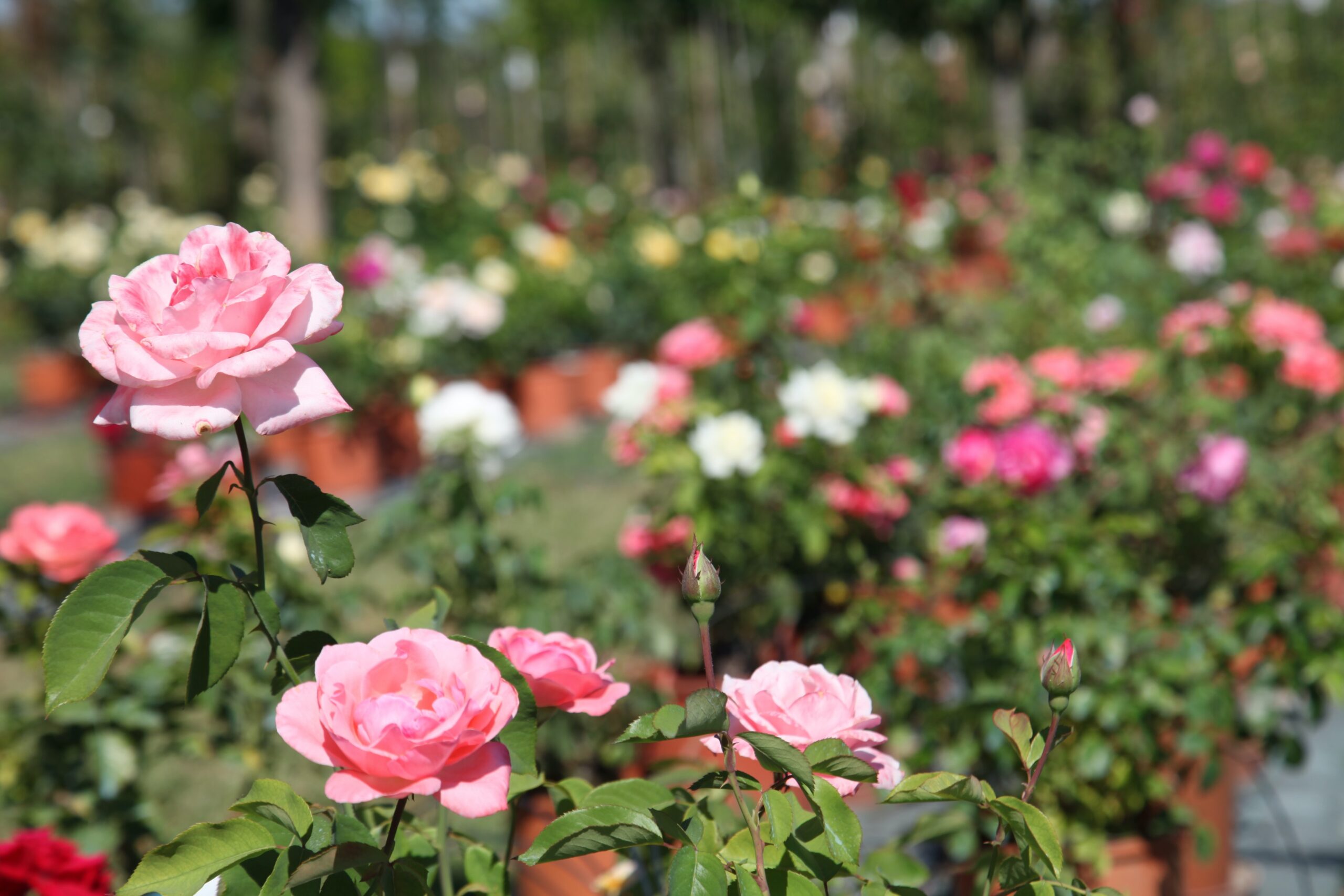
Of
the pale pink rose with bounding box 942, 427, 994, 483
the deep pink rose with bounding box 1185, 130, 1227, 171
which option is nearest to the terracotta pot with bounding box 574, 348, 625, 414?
the deep pink rose with bounding box 1185, 130, 1227, 171

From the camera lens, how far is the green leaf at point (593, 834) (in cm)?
54

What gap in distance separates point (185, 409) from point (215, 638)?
0.35 feet

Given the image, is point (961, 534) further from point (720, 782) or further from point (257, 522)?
point (257, 522)

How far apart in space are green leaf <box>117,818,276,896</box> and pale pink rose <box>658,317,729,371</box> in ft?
4.90

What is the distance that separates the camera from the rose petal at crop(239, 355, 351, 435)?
523 millimetres

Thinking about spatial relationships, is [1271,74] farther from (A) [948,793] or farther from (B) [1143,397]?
(A) [948,793]

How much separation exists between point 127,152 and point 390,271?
1283cm

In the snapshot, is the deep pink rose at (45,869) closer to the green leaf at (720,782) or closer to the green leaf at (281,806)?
the green leaf at (281,806)

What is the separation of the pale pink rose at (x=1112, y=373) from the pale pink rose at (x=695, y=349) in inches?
24.0

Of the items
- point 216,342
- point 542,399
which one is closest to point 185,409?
point 216,342

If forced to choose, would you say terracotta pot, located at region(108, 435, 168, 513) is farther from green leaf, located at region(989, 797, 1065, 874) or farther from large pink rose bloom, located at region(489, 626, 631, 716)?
green leaf, located at region(989, 797, 1065, 874)

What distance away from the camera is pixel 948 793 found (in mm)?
566

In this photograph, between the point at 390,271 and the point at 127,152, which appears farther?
the point at 127,152

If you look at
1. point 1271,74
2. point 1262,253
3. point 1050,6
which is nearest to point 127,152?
point 1050,6
